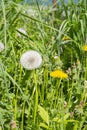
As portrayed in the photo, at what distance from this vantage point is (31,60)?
2111 millimetres

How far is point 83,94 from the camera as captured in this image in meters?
2.13

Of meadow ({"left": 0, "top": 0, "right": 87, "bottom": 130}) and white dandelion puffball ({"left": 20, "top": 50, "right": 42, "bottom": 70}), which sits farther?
white dandelion puffball ({"left": 20, "top": 50, "right": 42, "bottom": 70})

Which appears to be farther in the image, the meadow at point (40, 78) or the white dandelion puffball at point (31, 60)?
the white dandelion puffball at point (31, 60)

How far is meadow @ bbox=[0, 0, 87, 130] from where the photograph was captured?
186cm

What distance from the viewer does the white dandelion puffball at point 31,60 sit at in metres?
2.06

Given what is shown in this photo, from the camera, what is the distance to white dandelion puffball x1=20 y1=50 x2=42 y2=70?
2.06 meters

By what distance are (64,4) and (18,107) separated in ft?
5.14

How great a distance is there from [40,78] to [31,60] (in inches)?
13.7

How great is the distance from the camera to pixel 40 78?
2439 mm

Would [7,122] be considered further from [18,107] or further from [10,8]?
[10,8]

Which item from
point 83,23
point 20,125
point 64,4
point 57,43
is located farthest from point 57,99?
point 64,4

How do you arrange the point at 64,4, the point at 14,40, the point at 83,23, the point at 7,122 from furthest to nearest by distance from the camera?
1. the point at 64,4
2. the point at 83,23
3. the point at 14,40
4. the point at 7,122

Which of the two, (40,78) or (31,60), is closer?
(31,60)

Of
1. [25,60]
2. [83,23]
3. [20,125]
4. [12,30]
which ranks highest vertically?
[83,23]
